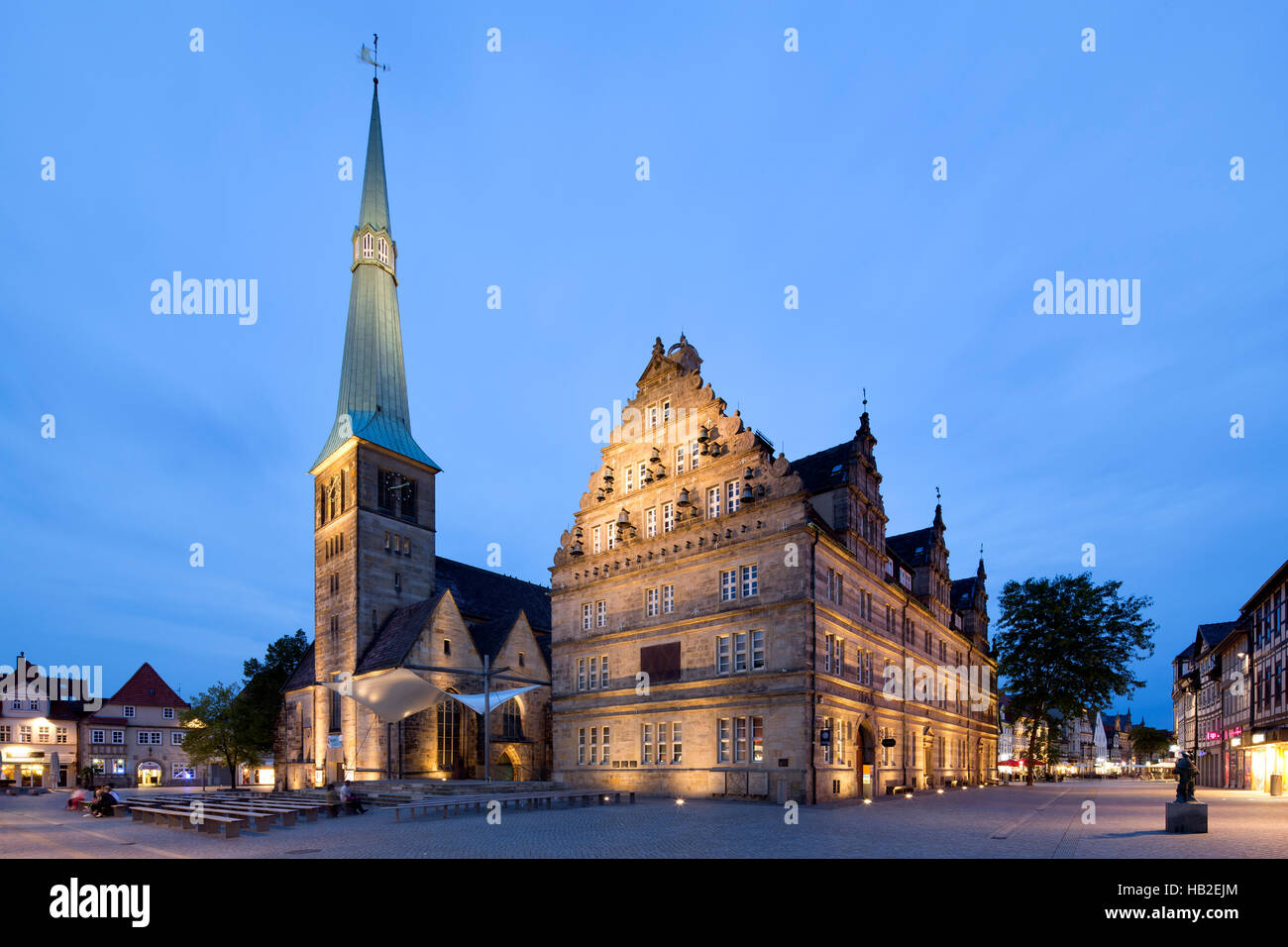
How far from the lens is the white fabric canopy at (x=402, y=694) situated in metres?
40.0

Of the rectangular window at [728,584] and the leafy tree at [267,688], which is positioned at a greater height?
the rectangular window at [728,584]

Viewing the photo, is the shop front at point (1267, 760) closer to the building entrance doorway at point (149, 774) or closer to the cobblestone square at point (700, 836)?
the cobblestone square at point (700, 836)

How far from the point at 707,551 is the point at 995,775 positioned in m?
47.6

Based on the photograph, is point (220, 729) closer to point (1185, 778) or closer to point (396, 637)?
point (396, 637)

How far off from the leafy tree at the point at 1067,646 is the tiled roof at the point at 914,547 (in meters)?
7.50

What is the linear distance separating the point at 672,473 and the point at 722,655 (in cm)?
901

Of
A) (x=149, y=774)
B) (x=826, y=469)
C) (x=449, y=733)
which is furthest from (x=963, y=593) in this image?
(x=149, y=774)

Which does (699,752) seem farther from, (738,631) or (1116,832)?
(1116,832)

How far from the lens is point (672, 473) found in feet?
132

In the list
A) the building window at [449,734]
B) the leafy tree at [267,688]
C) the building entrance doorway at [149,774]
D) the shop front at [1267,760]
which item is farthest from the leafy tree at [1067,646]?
the building entrance doorway at [149,774]

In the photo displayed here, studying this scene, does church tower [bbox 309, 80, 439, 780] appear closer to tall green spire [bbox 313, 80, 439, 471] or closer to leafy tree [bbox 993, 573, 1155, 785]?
tall green spire [bbox 313, 80, 439, 471]

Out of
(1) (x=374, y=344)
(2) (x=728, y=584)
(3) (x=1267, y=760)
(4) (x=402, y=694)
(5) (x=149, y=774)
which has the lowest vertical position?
(5) (x=149, y=774)

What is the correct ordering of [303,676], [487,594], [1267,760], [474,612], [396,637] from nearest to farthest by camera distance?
[1267,760] < [396,637] < [303,676] < [474,612] < [487,594]

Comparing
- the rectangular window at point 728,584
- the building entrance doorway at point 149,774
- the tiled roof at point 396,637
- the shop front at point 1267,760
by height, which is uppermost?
the rectangular window at point 728,584
